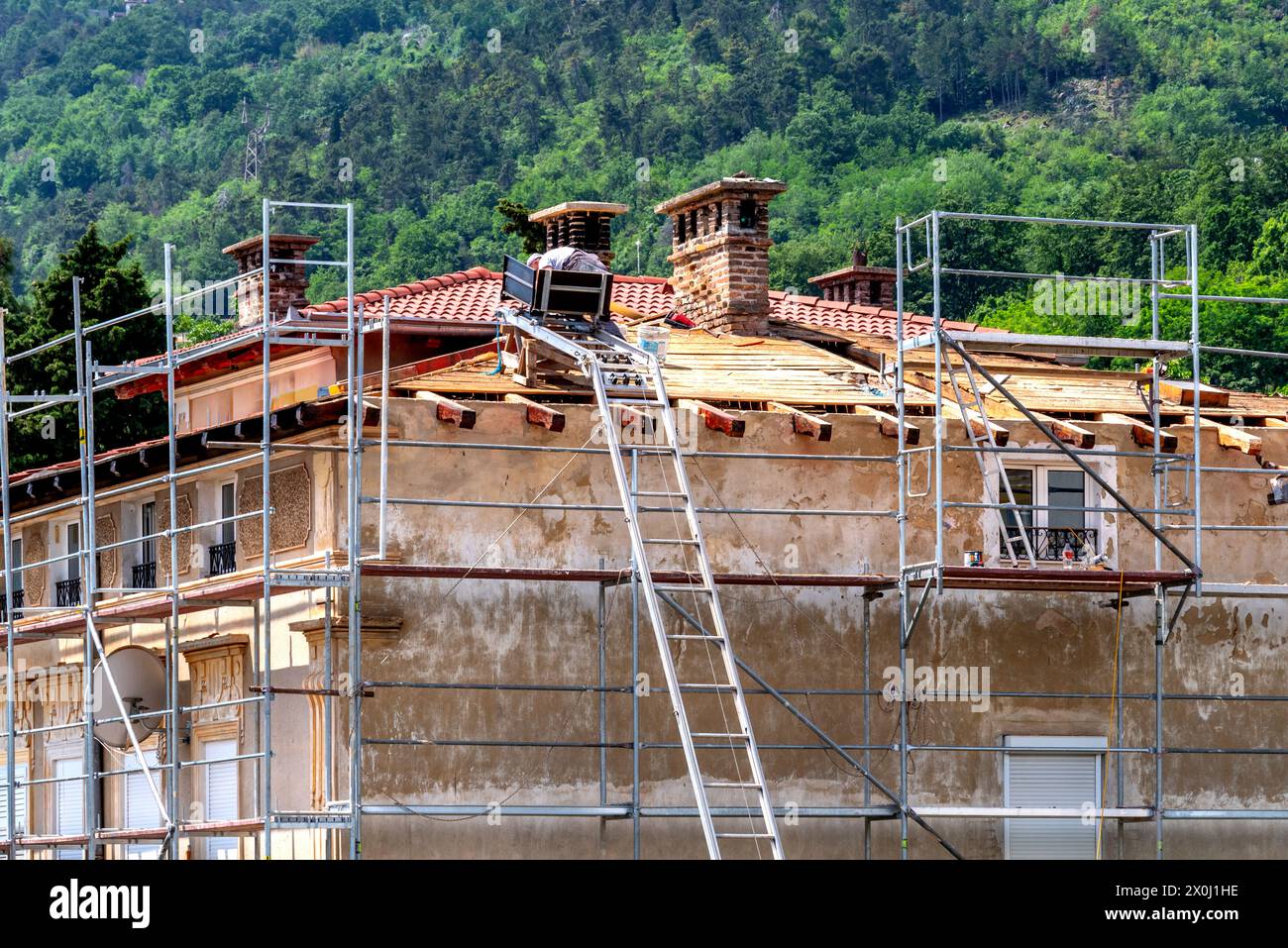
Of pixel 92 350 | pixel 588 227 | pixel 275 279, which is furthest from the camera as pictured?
pixel 92 350

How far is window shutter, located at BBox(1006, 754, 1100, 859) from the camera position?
25.7 meters

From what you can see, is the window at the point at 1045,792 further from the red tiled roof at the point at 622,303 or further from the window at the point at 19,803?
the window at the point at 19,803

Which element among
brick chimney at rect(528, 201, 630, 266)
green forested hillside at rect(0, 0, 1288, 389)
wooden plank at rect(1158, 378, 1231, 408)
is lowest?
wooden plank at rect(1158, 378, 1231, 408)

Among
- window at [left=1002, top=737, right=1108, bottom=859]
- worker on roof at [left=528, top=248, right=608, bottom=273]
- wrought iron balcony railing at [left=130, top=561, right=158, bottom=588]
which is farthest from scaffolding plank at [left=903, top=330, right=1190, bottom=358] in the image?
wrought iron balcony railing at [left=130, top=561, right=158, bottom=588]

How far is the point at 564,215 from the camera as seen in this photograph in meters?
31.4

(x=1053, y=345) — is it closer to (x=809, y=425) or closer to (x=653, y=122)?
(x=809, y=425)

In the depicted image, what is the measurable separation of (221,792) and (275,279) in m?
11.6

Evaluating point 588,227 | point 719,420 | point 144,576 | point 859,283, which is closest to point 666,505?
point 719,420

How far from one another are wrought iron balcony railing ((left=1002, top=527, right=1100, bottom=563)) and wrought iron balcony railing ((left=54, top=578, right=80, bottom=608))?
41.7 ft

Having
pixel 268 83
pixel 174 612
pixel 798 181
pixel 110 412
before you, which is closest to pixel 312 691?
pixel 174 612

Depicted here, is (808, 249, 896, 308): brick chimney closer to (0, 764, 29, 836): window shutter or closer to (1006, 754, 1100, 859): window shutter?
(1006, 754, 1100, 859): window shutter

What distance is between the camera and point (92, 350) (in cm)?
5125

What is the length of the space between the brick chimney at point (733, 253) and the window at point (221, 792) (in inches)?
334

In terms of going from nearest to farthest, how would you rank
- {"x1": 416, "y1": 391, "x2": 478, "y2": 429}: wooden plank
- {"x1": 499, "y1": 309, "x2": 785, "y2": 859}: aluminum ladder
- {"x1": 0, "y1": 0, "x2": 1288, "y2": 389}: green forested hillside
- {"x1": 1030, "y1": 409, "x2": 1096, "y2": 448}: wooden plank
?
{"x1": 499, "y1": 309, "x2": 785, "y2": 859}: aluminum ladder → {"x1": 416, "y1": 391, "x2": 478, "y2": 429}: wooden plank → {"x1": 1030, "y1": 409, "x2": 1096, "y2": 448}: wooden plank → {"x1": 0, "y1": 0, "x2": 1288, "y2": 389}: green forested hillside
